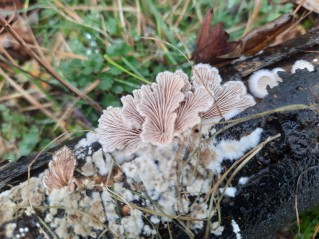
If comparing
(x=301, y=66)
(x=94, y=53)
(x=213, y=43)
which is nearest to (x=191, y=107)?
(x=301, y=66)

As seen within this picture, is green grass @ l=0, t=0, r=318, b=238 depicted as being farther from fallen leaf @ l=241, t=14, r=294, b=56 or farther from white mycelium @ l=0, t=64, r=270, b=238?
white mycelium @ l=0, t=64, r=270, b=238

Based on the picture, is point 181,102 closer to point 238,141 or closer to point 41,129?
point 238,141

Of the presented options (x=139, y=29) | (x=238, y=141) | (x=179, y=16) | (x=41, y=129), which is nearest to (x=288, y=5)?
(x=179, y=16)

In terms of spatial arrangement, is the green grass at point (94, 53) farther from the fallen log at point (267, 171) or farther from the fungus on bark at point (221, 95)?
the fallen log at point (267, 171)

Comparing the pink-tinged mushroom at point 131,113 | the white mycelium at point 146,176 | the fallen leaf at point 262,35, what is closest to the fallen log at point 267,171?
the white mycelium at point 146,176

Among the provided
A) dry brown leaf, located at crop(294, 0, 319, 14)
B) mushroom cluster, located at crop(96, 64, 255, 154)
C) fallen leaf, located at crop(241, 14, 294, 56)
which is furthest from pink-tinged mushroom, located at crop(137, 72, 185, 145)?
dry brown leaf, located at crop(294, 0, 319, 14)

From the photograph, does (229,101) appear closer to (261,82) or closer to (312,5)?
(261,82)
